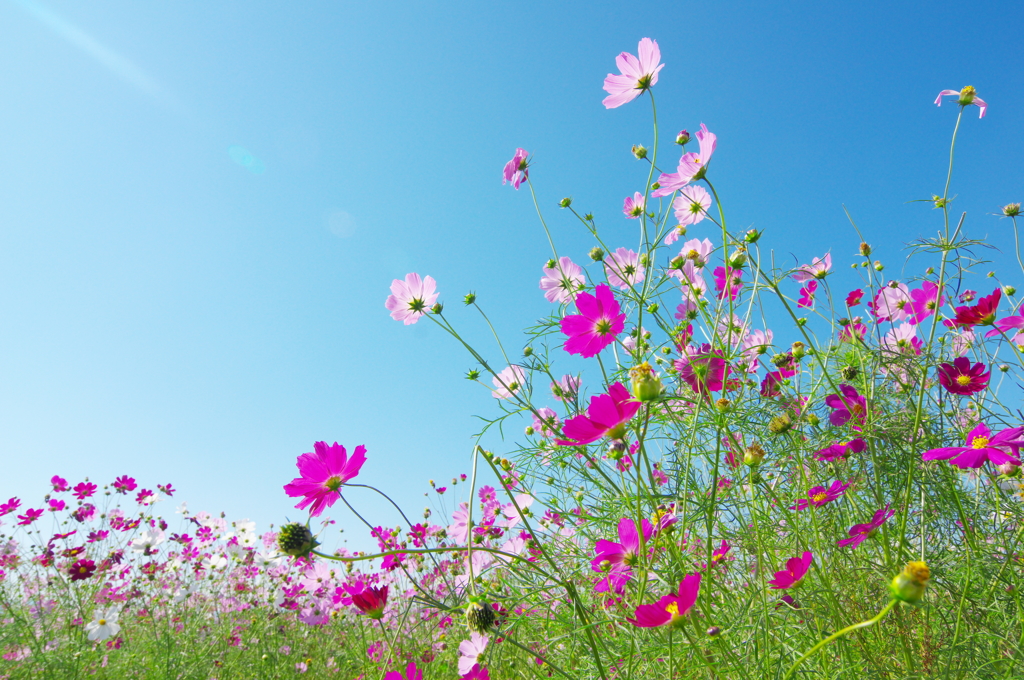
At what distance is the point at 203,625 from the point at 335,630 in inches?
28.6

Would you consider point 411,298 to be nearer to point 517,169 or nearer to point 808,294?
point 517,169

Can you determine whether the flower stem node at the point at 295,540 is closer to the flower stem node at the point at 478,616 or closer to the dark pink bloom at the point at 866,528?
the flower stem node at the point at 478,616

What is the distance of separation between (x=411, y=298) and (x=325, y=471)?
2.02ft

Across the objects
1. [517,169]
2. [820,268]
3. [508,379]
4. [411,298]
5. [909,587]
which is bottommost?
[909,587]

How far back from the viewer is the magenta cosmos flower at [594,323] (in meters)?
0.87

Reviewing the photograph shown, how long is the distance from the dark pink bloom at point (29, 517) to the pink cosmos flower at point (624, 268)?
133 inches

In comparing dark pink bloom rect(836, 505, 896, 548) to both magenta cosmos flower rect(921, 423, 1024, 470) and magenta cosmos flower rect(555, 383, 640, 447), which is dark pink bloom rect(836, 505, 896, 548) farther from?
magenta cosmos flower rect(555, 383, 640, 447)


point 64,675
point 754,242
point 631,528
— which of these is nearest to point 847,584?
point 631,528

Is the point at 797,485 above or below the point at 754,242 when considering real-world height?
below

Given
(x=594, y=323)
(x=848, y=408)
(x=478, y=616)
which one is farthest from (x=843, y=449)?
(x=478, y=616)

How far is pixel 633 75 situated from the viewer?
1.09 m

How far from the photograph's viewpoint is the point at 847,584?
1019mm

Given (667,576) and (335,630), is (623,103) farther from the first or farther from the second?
(335,630)

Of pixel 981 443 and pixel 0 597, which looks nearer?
pixel 981 443
